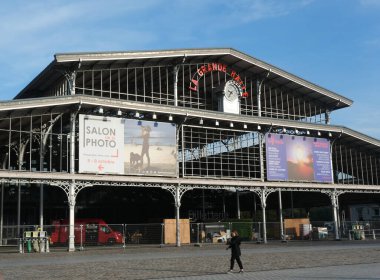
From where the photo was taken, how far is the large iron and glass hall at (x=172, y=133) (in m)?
32.0

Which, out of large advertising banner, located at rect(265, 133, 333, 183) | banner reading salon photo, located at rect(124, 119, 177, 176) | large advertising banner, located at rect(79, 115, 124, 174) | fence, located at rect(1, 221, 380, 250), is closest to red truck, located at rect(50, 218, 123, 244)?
fence, located at rect(1, 221, 380, 250)

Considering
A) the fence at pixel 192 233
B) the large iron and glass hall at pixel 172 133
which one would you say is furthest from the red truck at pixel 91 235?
the large iron and glass hall at pixel 172 133

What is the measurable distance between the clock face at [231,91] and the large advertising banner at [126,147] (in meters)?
5.98

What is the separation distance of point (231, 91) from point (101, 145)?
12330 mm

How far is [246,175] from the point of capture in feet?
131

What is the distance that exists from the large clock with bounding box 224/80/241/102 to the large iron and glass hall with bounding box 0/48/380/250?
0.08 meters

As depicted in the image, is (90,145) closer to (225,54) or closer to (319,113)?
(225,54)

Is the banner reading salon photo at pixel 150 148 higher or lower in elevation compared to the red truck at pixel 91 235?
higher

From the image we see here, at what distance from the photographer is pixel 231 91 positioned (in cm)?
3956

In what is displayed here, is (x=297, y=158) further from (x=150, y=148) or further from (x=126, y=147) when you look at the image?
(x=126, y=147)

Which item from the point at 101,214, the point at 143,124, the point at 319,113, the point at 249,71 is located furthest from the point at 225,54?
the point at 101,214

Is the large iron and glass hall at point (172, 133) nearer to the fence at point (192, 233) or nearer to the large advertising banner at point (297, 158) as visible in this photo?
the large advertising banner at point (297, 158)

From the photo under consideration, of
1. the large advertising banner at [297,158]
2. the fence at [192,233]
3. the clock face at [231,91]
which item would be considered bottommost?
the fence at [192,233]

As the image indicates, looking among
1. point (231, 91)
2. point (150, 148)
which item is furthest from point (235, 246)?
point (231, 91)
